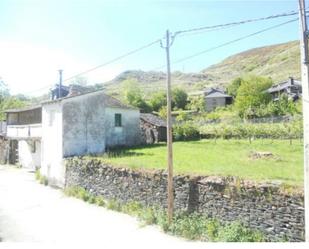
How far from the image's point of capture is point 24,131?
36438mm

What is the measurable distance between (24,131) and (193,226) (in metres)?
25.6

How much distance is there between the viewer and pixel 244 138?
127 ft

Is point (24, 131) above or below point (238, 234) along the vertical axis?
above

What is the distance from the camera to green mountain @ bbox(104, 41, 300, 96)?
13370 centimetres

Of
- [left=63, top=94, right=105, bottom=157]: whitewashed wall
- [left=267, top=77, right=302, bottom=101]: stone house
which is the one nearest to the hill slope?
[left=267, top=77, right=302, bottom=101]: stone house

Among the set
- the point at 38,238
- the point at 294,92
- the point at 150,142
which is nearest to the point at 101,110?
the point at 150,142

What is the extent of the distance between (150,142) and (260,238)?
27631 millimetres

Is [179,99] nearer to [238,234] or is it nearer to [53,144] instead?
[53,144]

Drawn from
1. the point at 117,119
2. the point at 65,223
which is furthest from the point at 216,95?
the point at 65,223

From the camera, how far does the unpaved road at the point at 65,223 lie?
50.1 ft

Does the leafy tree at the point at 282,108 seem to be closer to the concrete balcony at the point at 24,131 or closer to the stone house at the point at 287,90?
the stone house at the point at 287,90

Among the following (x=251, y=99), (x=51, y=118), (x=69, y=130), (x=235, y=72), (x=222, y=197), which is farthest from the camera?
(x=235, y=72)

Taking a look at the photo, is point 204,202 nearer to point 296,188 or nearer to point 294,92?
point 296,188

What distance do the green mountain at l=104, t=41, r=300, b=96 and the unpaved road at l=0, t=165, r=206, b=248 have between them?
100164 mm
